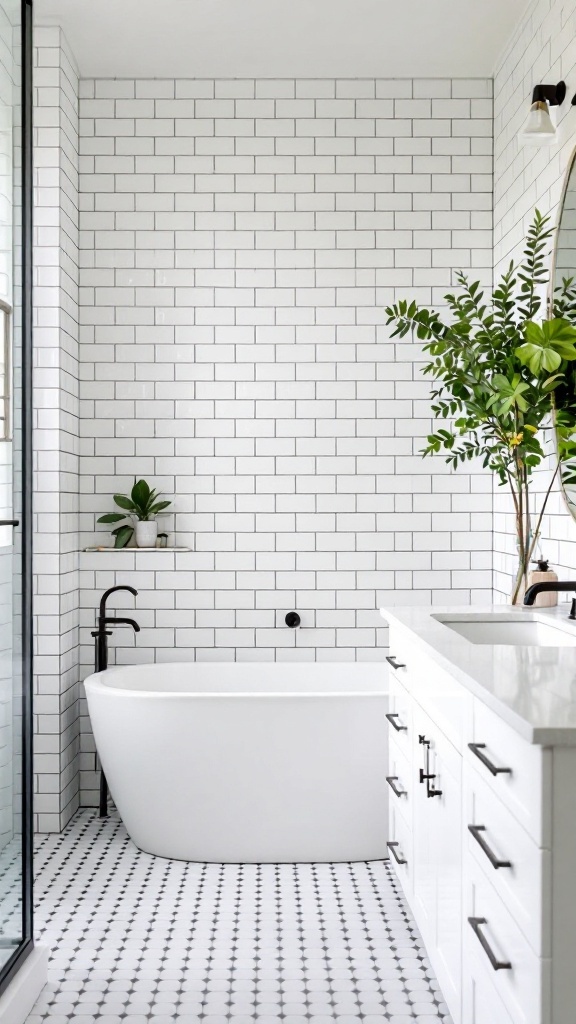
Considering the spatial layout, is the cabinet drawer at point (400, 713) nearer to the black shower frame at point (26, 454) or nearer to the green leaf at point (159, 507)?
the black shower frame at point (26, 454)

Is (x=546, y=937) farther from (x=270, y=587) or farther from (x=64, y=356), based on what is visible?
(x=64, y=356)

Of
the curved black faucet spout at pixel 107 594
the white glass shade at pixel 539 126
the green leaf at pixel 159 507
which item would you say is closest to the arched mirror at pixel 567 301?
the white glass shade at pixel 539 126

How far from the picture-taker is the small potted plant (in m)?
4.13

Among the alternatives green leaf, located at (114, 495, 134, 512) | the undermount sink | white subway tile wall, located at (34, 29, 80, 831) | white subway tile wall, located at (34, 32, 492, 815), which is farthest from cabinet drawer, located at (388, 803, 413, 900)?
green leaf, located at (114, 495, 134, 512)

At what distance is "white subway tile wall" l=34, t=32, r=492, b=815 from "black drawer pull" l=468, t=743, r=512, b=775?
2384mm

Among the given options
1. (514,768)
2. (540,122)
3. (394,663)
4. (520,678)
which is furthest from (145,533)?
(514,768)

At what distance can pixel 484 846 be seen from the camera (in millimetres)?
1726

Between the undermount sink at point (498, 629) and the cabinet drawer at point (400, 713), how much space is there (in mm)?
264

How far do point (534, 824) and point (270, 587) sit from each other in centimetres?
282

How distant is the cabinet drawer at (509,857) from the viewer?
1438mm

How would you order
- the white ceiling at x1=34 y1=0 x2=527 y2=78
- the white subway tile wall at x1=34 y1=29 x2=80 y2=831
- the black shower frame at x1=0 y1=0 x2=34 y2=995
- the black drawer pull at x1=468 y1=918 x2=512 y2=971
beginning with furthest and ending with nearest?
1. the white subway tile wall at x1=34 y1=29 x2=80 y2=831
2. the white ceiling at x1=34 y1=0 x2=527 y2=78
3. the black shower frame at x1=0 y1=0 x2=34 y2=995
4. the black drawer pull at x1=468 y1=918 x2=512 y2=971

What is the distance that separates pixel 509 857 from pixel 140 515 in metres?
2.82

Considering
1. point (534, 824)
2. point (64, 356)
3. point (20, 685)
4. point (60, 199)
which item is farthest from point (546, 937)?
point (60, 199)

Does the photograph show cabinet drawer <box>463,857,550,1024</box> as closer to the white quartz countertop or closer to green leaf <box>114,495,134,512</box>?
the white quartz countertop
